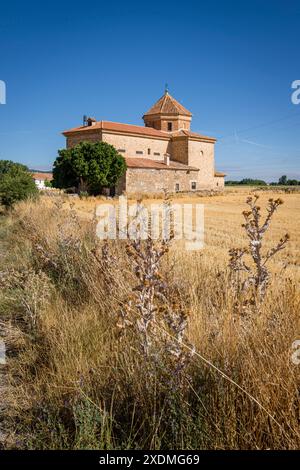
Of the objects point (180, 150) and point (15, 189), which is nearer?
point (15, 189)

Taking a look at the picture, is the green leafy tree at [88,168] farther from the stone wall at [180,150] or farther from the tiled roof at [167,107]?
the tiled roof at [167,107]

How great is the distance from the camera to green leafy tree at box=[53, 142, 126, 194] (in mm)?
38844

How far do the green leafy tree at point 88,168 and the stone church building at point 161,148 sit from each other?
136 inches

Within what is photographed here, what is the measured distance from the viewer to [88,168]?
38.8 m

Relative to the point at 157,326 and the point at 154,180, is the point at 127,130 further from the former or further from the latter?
the point at 157,326

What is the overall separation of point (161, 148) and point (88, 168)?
1874 cm

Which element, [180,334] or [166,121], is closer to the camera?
[180,334]

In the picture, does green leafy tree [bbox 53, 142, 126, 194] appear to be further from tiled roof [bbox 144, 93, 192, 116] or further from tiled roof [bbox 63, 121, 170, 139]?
tiled roof [bbox 144, 93, 192, 116]

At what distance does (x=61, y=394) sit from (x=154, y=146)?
5282cm

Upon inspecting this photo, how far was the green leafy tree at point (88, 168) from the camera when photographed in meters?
38.8

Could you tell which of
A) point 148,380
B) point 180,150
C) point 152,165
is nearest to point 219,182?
point 180,150

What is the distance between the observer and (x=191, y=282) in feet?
14.7

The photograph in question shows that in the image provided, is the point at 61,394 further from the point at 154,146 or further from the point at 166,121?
the point at 166,121
